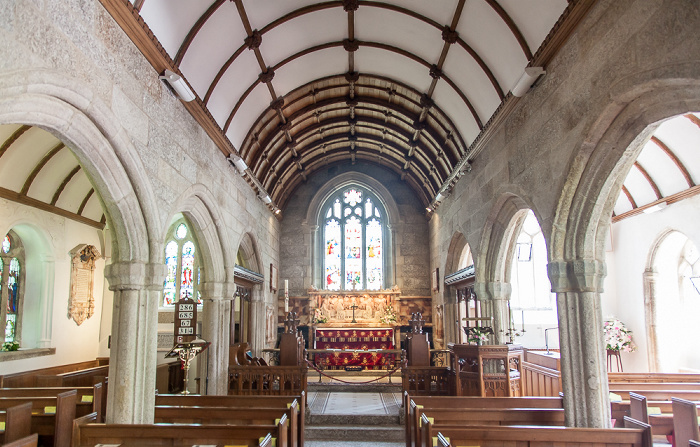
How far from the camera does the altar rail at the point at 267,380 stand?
8.41 metres

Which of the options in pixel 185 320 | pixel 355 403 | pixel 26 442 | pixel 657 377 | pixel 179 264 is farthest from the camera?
pixel 179 264

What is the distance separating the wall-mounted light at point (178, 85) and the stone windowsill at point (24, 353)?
485cm

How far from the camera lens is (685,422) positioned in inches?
161

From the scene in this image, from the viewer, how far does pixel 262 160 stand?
1084cm

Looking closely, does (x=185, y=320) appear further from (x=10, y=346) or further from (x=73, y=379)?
(x=10, y=346)

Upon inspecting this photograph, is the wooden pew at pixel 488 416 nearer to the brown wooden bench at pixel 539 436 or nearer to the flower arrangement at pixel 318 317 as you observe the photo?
the brown wooden bench at pixel 539 436

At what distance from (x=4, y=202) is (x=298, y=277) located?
8056mm

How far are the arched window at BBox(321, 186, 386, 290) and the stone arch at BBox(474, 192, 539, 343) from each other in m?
6.26

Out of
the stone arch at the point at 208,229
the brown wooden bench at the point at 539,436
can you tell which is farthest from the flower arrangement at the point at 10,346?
the brown wooden bench at the point at 539,436

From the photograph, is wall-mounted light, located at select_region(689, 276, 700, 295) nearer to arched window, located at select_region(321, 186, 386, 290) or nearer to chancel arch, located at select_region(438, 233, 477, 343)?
A: chancel arch, located at select_region(438, 233, 477, 343)

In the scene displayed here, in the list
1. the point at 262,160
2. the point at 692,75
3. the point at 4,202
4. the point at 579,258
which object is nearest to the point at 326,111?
the point at 262,160

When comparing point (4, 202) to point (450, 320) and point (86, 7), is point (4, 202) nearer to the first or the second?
point (86, 7)

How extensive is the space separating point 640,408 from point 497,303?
410 centimetres

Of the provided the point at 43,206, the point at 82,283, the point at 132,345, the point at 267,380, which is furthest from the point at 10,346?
the point at 132,345
